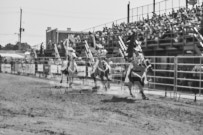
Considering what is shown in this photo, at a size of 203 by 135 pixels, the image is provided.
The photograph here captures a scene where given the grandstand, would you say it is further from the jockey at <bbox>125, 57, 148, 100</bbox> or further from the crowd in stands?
the jockey at <bbox>125, 57, 148, 100</bbox>

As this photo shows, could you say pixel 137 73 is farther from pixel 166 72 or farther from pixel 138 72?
pixel 166 72

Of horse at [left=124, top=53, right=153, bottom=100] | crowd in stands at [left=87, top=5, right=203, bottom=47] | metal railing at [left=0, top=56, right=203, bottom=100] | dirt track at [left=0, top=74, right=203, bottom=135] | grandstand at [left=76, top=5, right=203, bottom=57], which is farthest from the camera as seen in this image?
crowd in stands at [left=87, top=5, right=203, bottom=47]

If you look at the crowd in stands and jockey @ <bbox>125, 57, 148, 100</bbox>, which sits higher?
the crowd in stands

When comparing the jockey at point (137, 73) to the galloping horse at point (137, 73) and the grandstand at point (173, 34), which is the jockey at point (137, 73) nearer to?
the galloping horse at point (137, 73)

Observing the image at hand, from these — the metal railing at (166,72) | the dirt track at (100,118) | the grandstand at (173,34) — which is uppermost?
the grandstand at (173,34)

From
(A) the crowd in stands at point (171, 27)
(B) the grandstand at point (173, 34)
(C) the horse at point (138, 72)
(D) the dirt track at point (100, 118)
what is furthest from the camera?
(A) the crowd in stands at point (171, 27)

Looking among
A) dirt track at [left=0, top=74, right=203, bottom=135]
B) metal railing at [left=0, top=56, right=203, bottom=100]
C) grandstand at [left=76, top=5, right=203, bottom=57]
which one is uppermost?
grandstand at [left=76, top=5, right=203, bottom=57]

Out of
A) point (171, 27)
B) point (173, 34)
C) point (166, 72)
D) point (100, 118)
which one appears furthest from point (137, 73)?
point (171, 27)

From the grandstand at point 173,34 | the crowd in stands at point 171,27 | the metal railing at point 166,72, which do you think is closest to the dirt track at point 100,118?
the metal railing at point 166,72

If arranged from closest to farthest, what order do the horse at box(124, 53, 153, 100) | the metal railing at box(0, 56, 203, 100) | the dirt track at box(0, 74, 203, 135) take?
the dirt track at box(0, 74, 203, 135) → the horse at box(124, 53, 153, 100) → the metal railing at box(0, 56, 203, 100)

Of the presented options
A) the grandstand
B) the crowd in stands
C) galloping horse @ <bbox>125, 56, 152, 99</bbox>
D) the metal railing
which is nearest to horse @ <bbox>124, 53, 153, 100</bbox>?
galloping horse @ <bbox>125, 56, 152, 99</bbox>

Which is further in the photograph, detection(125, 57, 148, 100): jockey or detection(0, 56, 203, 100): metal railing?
detection(0, 56, 203, 100): metal railing

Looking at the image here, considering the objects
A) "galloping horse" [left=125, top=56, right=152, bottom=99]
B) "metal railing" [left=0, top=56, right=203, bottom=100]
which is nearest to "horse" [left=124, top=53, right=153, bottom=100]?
"galloping horse" [left=125, top=56, right=152, bottom=99]

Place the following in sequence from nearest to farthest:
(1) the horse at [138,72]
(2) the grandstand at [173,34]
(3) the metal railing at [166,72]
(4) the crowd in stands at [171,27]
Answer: (1) the horse at [138,72] → (3) the metal railing at [166,72] → (2) the grandstand at [173,34] → (4) the crowd in stands at [171,27]
